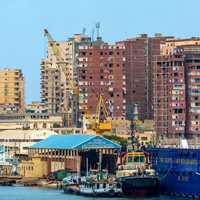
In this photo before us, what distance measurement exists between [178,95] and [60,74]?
94.6 feet

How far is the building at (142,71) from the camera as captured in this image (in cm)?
11669

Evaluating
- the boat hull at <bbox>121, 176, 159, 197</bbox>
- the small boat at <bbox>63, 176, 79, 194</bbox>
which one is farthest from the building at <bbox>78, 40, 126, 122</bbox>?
the boat hull at <bbox>121, 176, 159, 197</bbox>

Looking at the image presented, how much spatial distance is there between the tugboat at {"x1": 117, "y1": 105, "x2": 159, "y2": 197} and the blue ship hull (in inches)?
34.6

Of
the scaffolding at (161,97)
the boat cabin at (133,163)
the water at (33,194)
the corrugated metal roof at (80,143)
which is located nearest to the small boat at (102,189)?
the water at (33,194)

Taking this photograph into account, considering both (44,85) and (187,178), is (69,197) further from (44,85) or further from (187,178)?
(44,85)

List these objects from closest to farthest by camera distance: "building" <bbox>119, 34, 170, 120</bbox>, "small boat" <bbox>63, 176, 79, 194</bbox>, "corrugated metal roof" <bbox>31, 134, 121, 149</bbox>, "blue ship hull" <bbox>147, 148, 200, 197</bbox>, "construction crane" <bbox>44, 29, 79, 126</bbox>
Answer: "blue ship hull" <bbox>147, 148, 200, 197</bbox>, "small boat" <bbox>63, 176, 79, 194</bbox>, "corrugated metal roof" <bbox>31, 134, 121, 149</bbox>, "building" <bbox>119, 34, 170, 120</bbox>, "construction crane" <bbox>44, 29, 79, 126</bbox>

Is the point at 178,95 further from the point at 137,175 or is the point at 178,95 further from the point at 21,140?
the point at 137,175

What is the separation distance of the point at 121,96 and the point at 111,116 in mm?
3395

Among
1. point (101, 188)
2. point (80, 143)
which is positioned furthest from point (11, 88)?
point (101, 188)

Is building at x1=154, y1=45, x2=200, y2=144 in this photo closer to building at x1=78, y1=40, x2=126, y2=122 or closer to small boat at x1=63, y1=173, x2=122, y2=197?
building at x1=78, y1=40, x2=126, y2=122

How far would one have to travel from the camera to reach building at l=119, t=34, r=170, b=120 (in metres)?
117

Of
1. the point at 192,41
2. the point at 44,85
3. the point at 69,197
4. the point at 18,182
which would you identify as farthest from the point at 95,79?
the point at 69,197

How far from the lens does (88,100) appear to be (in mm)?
113062

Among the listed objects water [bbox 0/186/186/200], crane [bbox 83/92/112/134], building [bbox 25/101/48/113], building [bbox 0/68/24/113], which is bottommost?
water [bbox 0/186/186/200]
